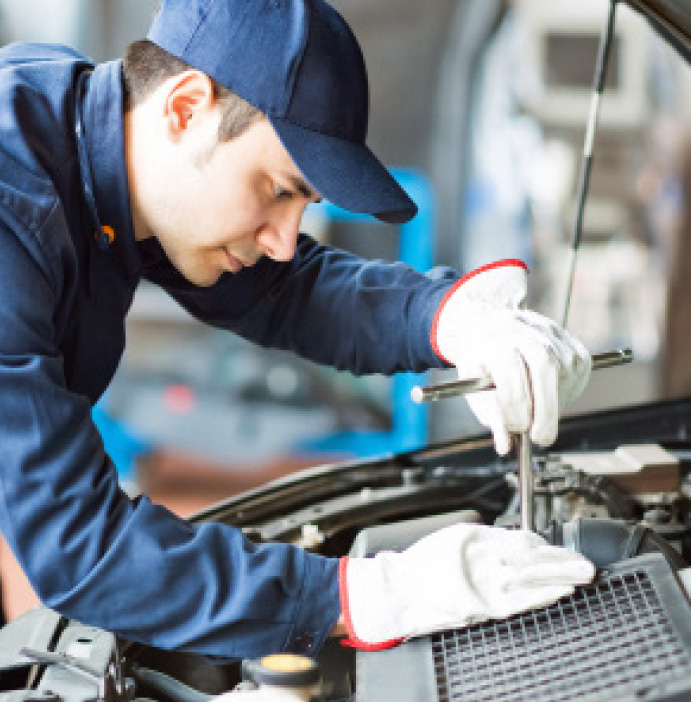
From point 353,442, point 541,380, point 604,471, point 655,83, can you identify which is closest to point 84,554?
point 541,380

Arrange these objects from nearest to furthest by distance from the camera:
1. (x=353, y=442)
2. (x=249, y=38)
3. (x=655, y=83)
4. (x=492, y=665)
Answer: (x=492, y=665) < (x=249, y=38) < (x=353, y=442) < (x=655, y=83)

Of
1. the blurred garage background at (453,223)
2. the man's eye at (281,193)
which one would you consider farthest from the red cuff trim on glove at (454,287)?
the blurred garage background at (453,223)

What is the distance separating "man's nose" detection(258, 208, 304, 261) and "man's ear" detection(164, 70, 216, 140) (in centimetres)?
15

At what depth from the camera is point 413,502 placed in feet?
5.42

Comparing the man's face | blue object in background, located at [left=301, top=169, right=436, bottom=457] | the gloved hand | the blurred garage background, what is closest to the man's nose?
the man's face

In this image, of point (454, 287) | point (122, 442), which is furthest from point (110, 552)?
point (122, 442)

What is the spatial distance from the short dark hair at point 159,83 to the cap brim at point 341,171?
0.04m

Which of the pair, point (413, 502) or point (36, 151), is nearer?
point (36, 151)

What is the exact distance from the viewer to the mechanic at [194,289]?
107cm

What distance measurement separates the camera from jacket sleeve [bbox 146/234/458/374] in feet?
5.22

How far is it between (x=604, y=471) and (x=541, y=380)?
16.2 inches

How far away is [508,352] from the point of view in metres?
1.27

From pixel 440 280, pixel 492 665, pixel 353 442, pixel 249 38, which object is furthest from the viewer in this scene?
pixel 353 442

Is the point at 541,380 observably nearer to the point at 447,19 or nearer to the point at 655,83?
the point at 447,19
